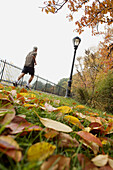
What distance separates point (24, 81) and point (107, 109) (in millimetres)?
9403

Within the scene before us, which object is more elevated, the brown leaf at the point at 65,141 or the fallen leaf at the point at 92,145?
the brown leaf at the point at 65,141

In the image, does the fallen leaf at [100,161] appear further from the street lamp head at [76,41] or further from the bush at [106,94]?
the street lamp head at [76,41]

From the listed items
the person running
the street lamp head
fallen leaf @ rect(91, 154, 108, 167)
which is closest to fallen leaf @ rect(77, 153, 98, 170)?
fallen leaf @ rect(91, 154, 108, 167)

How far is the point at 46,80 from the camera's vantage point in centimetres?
1582

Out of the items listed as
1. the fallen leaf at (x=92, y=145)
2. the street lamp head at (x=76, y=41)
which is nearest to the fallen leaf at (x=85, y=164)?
the fallen leaf at (x=92, y=145)

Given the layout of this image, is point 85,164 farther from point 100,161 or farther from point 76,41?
point 76,41

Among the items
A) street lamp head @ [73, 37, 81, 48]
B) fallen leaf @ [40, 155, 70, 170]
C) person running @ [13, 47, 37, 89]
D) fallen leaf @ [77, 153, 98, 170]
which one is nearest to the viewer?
fallen leaf @ [40, 155, 70, 170]

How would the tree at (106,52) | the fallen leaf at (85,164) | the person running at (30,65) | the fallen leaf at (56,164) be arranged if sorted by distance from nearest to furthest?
the fallen leaf at (56,164) → the fallen leaf at (85,164) → the person running at (30,65) → the tree at (106,52)

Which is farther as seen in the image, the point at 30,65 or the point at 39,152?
the point at 30,65

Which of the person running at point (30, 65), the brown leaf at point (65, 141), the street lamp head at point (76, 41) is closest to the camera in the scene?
the brown leaf at point (65, 141)

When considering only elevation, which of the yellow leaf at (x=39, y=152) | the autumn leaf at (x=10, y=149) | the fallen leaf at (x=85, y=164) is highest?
the autumn leaf at (x=10, y=149)

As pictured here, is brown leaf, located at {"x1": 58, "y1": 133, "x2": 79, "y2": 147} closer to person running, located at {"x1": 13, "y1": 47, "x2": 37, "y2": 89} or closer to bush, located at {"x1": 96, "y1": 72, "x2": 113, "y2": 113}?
bush, located at {"x1": 96, "y1": 72, "x2": 113, "y2": 113}

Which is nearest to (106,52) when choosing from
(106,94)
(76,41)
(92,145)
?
(76,41)

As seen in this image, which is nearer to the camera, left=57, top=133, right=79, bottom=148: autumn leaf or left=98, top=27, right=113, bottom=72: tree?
left=57, top=133, right=79, bottom=148: autumn leaf
